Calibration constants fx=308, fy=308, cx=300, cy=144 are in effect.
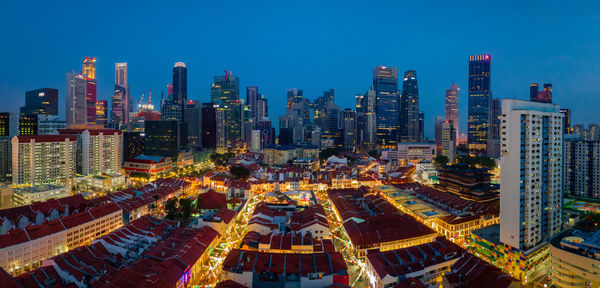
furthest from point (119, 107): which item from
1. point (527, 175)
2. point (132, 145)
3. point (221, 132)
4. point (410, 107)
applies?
point (527, 175)

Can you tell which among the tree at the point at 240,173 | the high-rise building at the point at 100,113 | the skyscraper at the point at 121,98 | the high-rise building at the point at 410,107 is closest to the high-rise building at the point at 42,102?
the high-rise building at the point at 100,113

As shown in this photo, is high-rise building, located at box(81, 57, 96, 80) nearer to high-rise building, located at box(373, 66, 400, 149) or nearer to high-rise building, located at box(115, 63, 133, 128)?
high-rise building, located at box(115, 63, 133, 128)

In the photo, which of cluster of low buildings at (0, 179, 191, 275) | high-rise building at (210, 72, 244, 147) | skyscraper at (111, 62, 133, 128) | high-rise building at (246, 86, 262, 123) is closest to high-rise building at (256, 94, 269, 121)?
high-rise building at (246, 86, 262, 123)

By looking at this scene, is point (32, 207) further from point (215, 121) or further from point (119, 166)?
point (215, 121)

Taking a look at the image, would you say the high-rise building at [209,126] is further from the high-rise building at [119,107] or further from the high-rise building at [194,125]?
the high-rise building at [119,107]

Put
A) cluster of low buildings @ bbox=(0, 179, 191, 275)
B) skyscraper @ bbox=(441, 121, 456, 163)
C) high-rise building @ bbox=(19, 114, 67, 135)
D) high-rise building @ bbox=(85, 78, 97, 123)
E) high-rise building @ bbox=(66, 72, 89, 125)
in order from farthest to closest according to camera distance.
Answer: high-rise building @ bbox=(85, 78, 97, 123) < high-rise building @ bbox=(66, 72, 89, 125) < skyscraper @ bbox=(441, 121, 456, 163) < high-rise building @ bbox=(19, 114, 67, 135) < cluster of low buildings @ bbox=(0, 179, 191, 275)

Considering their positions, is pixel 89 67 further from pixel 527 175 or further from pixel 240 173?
pixel 527 175
